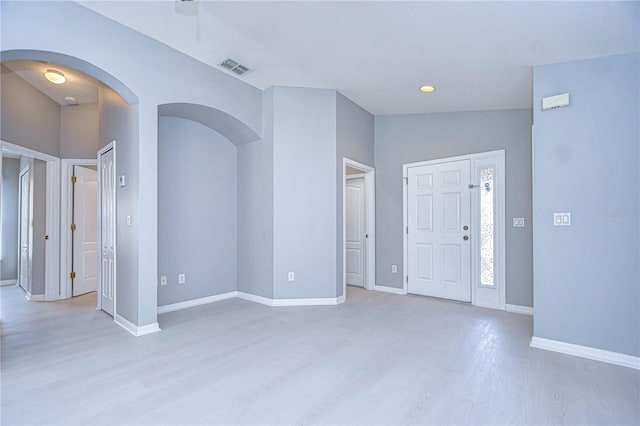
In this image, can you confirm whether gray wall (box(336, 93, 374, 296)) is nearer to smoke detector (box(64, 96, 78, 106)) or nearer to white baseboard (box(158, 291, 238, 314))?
white baseboard (box(158, 291, 238, 314))

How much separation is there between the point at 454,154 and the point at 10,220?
8138 millimetres

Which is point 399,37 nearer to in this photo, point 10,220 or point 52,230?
point 52,230

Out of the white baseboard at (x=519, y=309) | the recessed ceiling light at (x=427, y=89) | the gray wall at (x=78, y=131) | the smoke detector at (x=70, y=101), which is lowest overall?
the white baseboard at (x=519, y=309)

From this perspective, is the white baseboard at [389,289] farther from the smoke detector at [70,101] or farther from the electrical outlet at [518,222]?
the smoke detector at [70,101]

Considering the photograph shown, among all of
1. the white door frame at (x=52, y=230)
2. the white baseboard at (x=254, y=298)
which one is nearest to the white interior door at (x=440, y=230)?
the white baseboard at (x=254, y=298)

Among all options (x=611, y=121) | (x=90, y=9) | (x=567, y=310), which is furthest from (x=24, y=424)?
(x=611, y=121)

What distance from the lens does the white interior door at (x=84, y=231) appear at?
525 cm

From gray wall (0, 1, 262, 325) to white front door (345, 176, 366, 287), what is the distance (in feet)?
9.08

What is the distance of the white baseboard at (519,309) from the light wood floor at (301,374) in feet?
A: 1.03

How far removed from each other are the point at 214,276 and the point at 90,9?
11.0ft

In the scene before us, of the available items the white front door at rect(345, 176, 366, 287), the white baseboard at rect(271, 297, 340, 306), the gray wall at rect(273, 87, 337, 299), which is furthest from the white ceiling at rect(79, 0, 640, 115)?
the white baseboard at rect(271, 297, 340, 306)

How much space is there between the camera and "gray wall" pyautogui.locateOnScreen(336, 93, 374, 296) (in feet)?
15.4

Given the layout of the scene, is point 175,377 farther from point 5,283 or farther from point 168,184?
point 5,283

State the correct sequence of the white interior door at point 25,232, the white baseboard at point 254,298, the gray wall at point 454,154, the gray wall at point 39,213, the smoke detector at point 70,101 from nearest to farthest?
the gray wall at point 454,154 → the white baseboard at point 254,298 → the smoke detector at point 70,101 → the gray wall at point 39,213 → the white interior door at point 25,232
